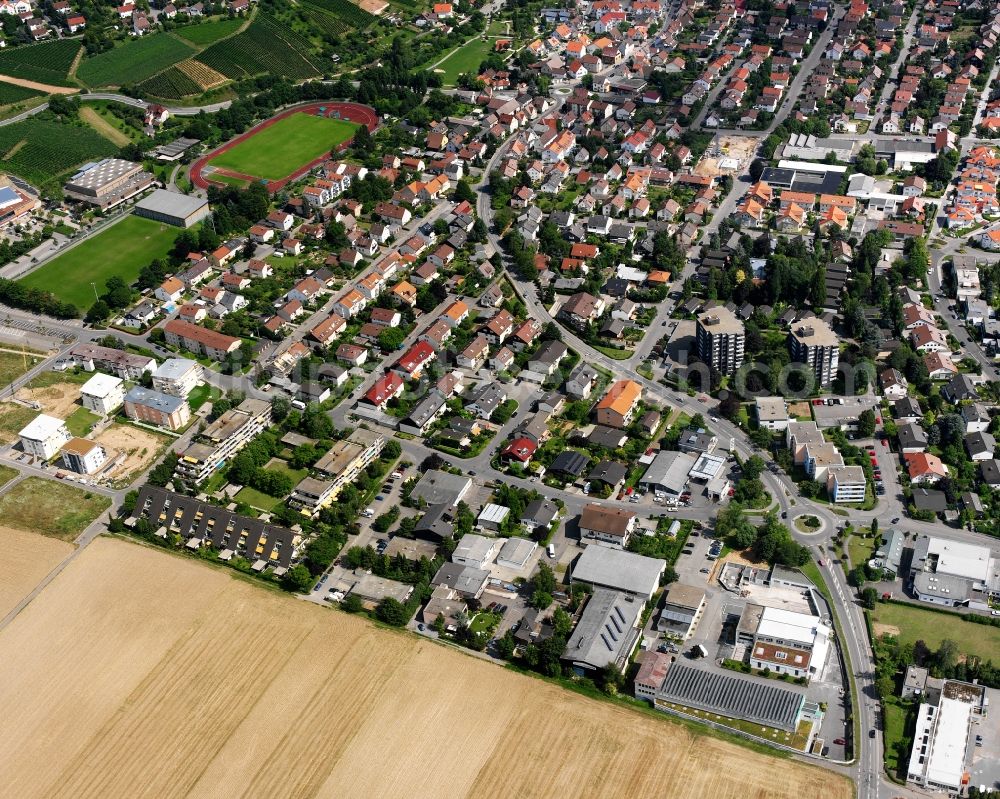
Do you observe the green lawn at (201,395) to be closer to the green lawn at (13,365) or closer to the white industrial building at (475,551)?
the green lawn at (13,365)

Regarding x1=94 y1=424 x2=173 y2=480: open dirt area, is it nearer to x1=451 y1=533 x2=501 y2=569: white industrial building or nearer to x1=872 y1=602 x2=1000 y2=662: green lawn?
x1=451 y1=533 x2=501 y2=569: white industrial building

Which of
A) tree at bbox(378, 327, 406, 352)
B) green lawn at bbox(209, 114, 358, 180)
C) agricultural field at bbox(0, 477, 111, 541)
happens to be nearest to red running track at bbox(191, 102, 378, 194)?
green lawn at bbox(209, 114, 358, 180)

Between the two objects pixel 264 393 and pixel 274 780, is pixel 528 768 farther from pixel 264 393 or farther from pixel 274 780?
pixel 264 393

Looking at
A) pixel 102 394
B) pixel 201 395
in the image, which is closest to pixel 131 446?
pixel 102 394

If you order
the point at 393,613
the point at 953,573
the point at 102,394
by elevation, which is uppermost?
the point at 953,573

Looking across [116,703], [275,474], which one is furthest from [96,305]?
[116,703]

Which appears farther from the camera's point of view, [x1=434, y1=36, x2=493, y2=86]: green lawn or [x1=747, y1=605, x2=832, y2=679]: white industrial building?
[x1=434, y1=36, x2=493, y2=86]: green lawn

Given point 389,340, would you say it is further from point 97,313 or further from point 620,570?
point 620,570
